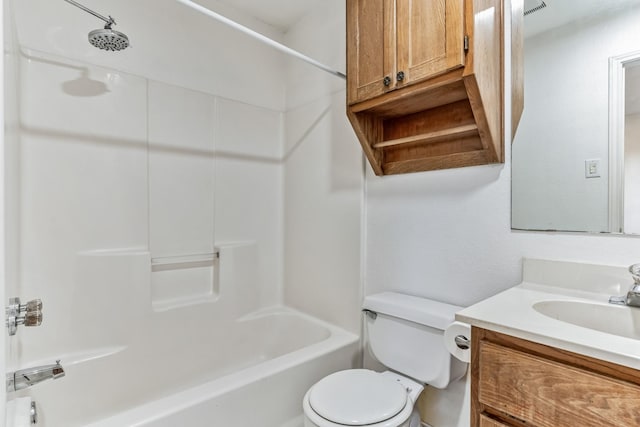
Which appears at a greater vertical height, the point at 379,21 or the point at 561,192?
the point at 379,21

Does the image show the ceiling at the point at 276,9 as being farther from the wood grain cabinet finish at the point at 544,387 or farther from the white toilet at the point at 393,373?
the wood grain cabinet finish at the point at 544,387

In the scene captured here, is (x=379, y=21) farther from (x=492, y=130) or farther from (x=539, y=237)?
(x=539, y=237)

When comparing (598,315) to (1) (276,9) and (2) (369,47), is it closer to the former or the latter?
(2) (369,47)

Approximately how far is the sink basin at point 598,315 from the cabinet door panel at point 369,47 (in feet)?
3.33

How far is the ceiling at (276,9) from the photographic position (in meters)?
2.17

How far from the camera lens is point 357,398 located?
1269mm

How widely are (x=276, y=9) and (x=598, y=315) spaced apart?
2389 millimetres

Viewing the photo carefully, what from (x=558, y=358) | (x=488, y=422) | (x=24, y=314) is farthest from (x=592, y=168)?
(x=24, y=314)

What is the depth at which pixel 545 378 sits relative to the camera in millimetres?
811

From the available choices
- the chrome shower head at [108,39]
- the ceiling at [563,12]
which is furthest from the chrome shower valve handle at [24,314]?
the ceiling at [563,12]

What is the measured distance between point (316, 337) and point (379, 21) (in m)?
1.75

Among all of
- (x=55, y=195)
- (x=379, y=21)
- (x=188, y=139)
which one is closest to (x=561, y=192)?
(x=379, y=21)

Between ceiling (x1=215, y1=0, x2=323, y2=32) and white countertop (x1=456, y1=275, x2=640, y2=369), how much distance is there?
2.08 meters

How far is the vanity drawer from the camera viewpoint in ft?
2.35
